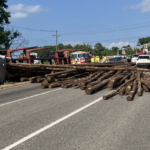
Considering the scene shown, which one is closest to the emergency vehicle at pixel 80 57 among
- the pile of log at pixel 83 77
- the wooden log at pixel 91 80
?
the pile of log at pixel 83 77

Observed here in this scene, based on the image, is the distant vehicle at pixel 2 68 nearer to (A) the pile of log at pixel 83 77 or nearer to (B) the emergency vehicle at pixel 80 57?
(A) the pile of log at pixel 83 77

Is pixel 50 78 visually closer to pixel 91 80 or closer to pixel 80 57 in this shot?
pixel 91 80

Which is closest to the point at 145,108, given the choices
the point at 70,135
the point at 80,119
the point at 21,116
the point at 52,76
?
the point at 80,119

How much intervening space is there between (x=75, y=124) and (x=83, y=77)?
29.1 feet

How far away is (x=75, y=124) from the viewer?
5.78 m

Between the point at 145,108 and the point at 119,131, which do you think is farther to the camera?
the point at 145,108

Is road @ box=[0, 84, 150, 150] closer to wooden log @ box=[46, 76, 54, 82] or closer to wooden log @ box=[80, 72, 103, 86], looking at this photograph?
wooden log @ box=[80, 72, 103, 86]

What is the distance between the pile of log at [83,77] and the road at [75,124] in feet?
8.14

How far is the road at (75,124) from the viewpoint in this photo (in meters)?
4.52

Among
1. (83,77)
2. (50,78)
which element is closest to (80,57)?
(83,77)

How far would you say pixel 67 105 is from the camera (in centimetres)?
803

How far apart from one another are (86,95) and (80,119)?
3829 millimetres

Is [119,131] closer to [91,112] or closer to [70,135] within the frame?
[70,135]

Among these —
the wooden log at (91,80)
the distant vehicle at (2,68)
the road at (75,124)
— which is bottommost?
the road at (75,124)
